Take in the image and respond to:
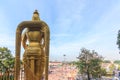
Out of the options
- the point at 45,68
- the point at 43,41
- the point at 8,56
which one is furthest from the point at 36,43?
the point at 8,56

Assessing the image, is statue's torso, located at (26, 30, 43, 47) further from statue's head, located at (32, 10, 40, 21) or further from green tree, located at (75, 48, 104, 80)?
green tree, located at (75, 48, 104, 80)

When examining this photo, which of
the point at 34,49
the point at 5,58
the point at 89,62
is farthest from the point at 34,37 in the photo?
the point at 89,62

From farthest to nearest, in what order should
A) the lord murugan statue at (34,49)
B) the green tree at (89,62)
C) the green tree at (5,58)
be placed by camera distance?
1. the green tree at (89,62)
2. the green tree at (5,58)
3. the lord murugan statue at (34,49)

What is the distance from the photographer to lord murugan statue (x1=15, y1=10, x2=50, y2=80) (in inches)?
292

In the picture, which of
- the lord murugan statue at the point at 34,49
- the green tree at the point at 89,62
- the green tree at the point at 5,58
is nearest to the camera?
the lord murugan statue at the point at 34,49

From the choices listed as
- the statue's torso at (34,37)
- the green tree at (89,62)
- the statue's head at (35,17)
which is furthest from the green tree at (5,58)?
the statue's head at (35,17)

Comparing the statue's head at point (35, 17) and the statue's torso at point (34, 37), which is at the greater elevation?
the statue's head at point (35, 17)

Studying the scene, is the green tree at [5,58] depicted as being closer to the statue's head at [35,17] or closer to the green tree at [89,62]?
the green tree at [89,62]

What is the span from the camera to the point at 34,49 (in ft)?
24.4

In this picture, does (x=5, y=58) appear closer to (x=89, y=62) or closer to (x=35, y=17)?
(x=89, y=62)

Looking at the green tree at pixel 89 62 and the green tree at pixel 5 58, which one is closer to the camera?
the green tree at pixel 5 58

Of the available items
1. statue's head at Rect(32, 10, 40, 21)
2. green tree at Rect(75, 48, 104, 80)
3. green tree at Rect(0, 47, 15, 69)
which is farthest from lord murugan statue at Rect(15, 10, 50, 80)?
green tree at Rect(75, 48, 104, 80)

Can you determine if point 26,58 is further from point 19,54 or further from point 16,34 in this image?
point 16,34

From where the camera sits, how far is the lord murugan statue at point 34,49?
742 cm
